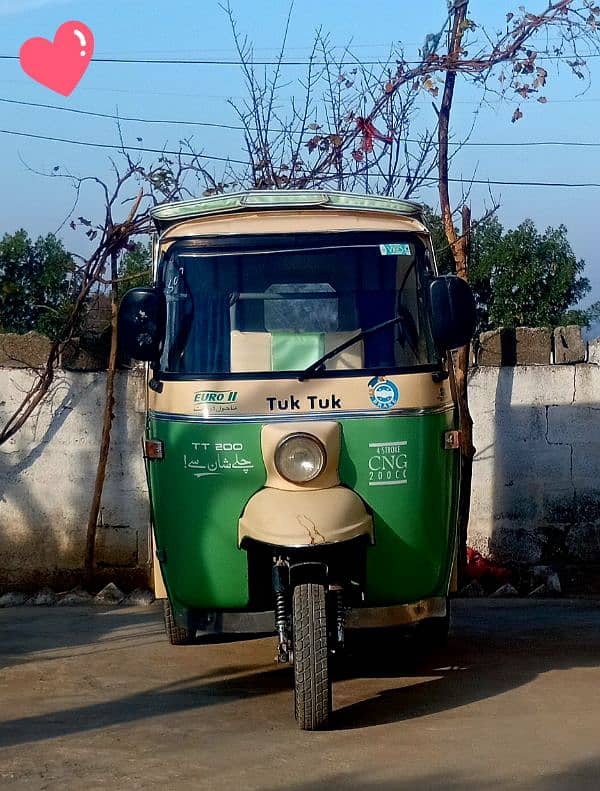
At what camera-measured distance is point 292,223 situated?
5930mm

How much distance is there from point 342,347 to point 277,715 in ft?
5.64

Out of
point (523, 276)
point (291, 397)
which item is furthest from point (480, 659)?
point (523, 276)

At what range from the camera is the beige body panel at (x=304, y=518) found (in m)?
5.23

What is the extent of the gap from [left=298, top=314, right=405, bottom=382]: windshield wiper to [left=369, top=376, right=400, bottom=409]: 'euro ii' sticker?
0.21 m

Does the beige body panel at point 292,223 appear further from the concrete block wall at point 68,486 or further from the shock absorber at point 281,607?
the concrete block wall at point 68,486

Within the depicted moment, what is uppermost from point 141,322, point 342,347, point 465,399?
point 141,322

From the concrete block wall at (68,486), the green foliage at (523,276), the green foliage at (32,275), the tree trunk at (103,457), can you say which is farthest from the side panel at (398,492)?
the green foliage at (523,276)

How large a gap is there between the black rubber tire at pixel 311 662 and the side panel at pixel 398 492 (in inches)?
22.3

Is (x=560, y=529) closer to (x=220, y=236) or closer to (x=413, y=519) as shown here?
(x=413, y=519)

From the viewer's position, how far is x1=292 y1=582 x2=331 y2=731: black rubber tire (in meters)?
5.09

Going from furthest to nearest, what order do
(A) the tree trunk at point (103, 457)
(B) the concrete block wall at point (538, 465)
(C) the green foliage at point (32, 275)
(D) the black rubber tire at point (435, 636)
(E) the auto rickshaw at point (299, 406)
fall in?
(C) the green foliage at point (32, 275) < (B) the concrete block wall at point (538, 465) < (A) the tree trunk at point (103, 457) < (D) the black rubber tire at point (435, 636) < (E) the auto rickshaw at point (299, 406)

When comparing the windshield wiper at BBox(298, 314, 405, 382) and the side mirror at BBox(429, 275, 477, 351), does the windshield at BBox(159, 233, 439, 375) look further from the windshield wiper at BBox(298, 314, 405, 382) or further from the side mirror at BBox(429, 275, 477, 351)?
the side mirror at BBox(429, 275, 477, 351)

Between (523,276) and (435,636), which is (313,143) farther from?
(523,276)

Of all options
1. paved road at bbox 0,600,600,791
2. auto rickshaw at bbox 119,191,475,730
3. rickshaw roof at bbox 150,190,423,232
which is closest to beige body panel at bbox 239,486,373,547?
auto rickshaw at bbox 119,191,475,730
